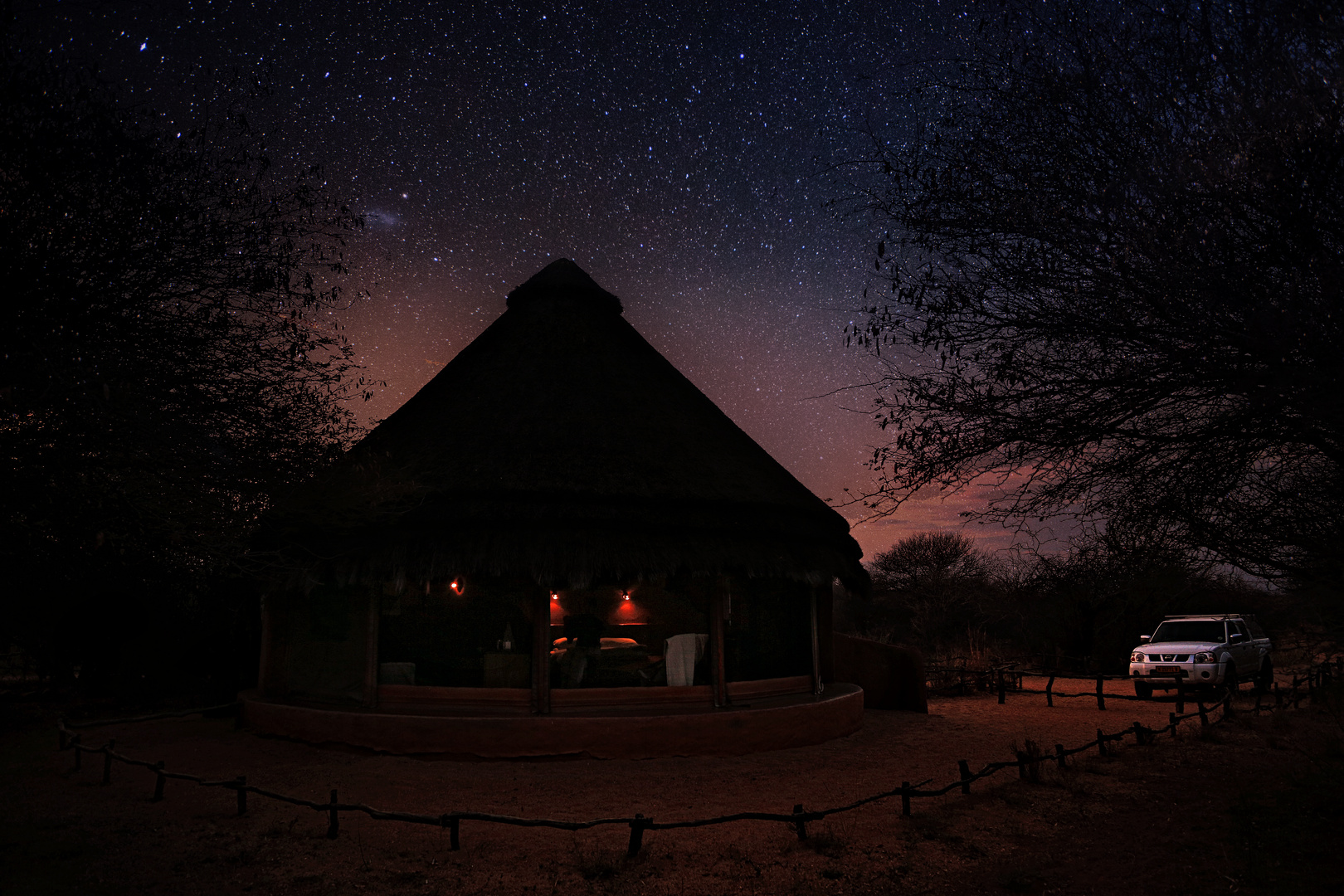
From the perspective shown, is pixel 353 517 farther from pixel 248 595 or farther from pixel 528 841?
pixel 528 841

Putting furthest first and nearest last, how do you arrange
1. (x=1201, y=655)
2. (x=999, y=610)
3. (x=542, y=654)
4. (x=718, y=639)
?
(x=999, y=610), (x=1201, y=655), (x=718, y=639), (x=542, y=654)

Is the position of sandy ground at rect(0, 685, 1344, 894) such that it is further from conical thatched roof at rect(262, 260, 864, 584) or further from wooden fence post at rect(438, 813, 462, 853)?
conical thatched roof at rect(262, 260, 864, 584)

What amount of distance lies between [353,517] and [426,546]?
1301 mm

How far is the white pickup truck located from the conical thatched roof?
723 cm

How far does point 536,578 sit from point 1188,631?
15345 mm

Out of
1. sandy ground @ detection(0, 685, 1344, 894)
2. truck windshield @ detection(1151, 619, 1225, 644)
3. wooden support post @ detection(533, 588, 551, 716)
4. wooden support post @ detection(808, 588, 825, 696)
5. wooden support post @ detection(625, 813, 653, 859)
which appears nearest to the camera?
sandy ground @ detection(0, 685, 1344, 894)

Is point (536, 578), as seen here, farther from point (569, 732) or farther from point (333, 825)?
point (333, 825)

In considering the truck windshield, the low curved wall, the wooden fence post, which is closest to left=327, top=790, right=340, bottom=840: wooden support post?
the wooden fence post

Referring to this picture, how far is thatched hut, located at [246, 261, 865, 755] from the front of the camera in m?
11.0

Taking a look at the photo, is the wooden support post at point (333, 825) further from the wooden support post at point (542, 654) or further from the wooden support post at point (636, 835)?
the wooden support post at point (542, 654)

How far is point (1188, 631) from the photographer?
17.9 metres

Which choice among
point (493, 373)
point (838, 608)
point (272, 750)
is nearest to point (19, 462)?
point (272, 750)

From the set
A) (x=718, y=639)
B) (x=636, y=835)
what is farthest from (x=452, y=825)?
(x=718, y=639)

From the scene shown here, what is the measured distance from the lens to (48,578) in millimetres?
13844
